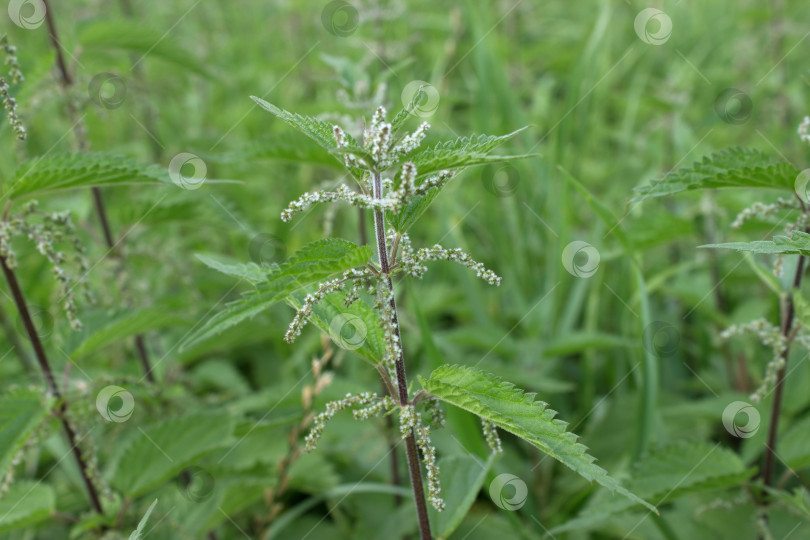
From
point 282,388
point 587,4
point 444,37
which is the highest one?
point 587,4

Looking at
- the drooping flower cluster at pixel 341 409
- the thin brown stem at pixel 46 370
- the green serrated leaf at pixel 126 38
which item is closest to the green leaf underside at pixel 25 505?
the thin brown stem at pixel 46 370

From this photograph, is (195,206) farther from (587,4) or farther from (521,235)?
(587,4)

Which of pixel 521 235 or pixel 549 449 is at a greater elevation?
pixel 521 235

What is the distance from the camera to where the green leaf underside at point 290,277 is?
1150 mm

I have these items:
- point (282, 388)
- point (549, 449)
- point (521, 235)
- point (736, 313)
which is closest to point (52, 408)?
point (282, 388)

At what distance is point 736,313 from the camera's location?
3.08 metres

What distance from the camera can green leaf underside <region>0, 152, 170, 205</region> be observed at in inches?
67.1

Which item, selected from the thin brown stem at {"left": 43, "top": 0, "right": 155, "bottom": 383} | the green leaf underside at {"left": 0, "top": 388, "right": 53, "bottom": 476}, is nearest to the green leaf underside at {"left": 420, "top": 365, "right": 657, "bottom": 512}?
the green leaf underside at {"left": 0, "top": 388, "right": 53, "bottom": 476}

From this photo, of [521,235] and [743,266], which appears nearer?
[743,266]

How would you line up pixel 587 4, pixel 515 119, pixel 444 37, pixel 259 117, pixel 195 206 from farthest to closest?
pixel 587 4
pixel 444 37
pixel 259 117
pixel 515 119
pixel 195 206

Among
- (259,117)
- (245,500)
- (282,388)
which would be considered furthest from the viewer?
(259,117)

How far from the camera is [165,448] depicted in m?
2.18

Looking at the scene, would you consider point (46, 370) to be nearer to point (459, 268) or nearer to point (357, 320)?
point (357, 320)

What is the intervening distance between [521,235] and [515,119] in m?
0.65
